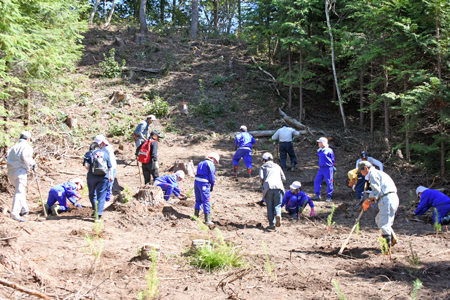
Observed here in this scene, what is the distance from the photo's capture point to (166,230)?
7332 mm

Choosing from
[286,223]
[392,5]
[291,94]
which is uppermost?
[392,5]

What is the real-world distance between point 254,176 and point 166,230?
19.7 ft

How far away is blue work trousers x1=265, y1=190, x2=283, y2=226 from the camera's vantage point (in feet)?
25.2

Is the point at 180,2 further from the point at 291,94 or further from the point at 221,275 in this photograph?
the point at 221,275

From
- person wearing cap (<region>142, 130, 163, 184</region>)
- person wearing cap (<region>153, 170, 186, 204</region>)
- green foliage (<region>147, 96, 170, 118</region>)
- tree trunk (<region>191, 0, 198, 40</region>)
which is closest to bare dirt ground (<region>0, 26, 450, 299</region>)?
person wearing cap (<region>153, 170, 186, 204</region>)

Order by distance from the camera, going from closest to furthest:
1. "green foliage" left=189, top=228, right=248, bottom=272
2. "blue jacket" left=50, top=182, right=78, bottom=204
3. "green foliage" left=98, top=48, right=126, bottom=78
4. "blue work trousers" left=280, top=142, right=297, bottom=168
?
"green foliage" left=189, top=228, right=248, bottom=272 → "blue jacket" left=50, top=182, right=78, bottom=204 → "blue work trousers" left=280, top=142, right=297, bottom=168 → "green foliage" left=98, top=48, right=126, bottom=78

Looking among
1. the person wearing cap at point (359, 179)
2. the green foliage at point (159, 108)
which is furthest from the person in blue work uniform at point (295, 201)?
the green foliage at point (159, 108)

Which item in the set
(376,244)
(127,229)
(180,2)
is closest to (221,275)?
(127,229)

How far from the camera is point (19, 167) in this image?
738 centimetres

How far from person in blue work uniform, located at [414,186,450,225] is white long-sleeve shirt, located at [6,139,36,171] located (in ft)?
30.1

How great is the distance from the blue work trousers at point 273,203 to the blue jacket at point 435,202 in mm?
3578

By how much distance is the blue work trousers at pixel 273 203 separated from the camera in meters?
7.68

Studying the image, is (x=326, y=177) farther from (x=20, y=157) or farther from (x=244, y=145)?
(x=20, y=157)

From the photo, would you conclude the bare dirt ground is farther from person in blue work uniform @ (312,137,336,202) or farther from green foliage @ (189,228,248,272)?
person in blue work uniform @ (312,137,336,202)
